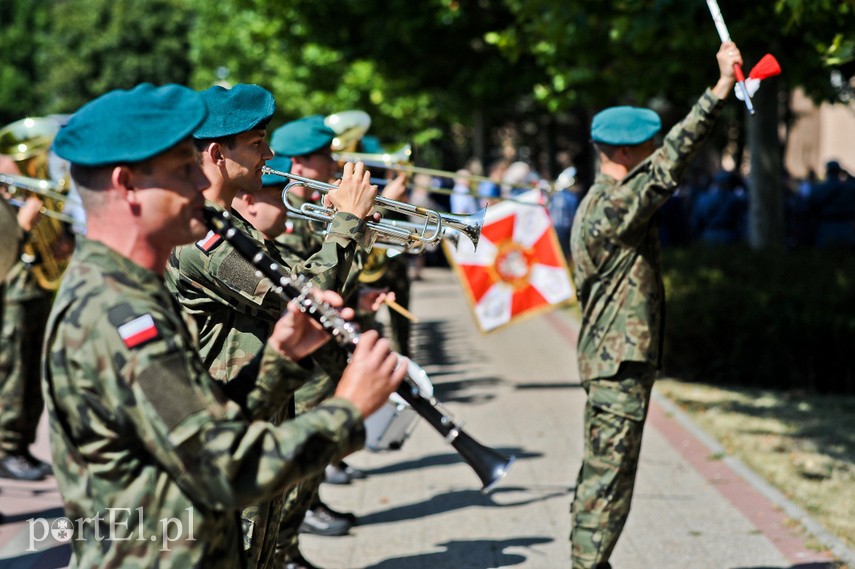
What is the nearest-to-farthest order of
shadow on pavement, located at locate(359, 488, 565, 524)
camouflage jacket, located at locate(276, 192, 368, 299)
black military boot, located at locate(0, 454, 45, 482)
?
camouflage jacket, located at locate(276, 192, 368, 299), shadow on pavement, located at locate(359, 488, 565, 524), black military boot, located at locate(0, 454, 45, 482)

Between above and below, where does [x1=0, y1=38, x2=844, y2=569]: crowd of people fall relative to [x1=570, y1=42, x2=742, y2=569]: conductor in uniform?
above

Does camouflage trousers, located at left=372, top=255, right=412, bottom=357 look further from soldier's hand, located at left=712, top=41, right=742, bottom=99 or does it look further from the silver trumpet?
soldier's hand, located at left=712, top=41, right=742, bottom=99

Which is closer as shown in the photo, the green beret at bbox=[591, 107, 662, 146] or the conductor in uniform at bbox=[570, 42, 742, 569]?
the conductor in uniform at bbox=[570, 42, 742, 569]

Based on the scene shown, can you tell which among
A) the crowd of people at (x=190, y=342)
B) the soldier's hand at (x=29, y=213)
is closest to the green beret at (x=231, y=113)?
the crowd of people at (x=190, y=342)

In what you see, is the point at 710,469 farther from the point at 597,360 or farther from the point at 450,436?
the point at 450,436

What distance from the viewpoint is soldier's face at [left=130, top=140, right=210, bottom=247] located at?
8.38 ft

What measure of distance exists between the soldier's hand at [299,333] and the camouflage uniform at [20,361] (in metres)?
5.48

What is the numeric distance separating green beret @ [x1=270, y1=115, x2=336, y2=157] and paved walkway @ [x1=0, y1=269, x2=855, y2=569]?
2.18 metres

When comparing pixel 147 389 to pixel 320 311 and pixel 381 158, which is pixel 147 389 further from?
pixel 381 158

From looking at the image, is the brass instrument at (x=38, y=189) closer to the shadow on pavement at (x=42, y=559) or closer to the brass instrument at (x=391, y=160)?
the brass instrument at (x=391, y=160)

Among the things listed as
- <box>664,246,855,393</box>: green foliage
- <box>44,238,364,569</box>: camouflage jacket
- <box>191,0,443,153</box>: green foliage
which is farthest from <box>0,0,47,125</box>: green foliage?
<box>44,238,364,569</box>: camouflage jacket

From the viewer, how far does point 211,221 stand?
269cm

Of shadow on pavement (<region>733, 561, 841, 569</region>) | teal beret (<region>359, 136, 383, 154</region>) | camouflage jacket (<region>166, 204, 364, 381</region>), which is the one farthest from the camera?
teal beret (<region>359, 136, 383, 154</region>)

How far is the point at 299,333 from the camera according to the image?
2.72 m
